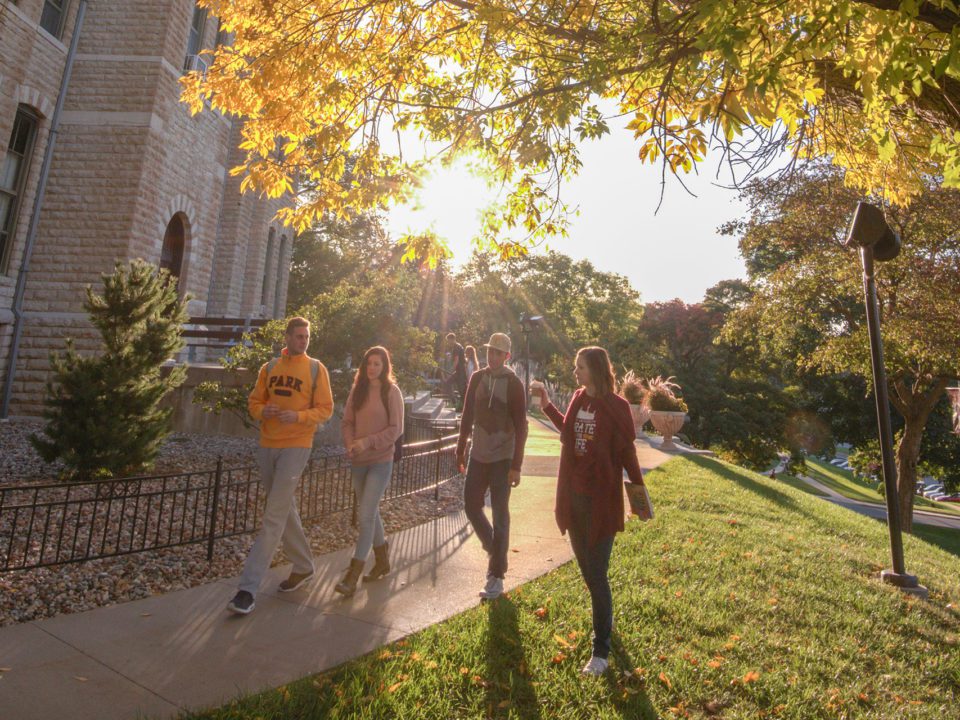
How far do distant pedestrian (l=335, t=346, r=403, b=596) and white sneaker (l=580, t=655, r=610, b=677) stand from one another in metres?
1.98

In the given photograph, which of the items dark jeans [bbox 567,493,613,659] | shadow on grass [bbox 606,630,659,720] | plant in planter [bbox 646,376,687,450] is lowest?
shadow on grass [bbox 606,630,659,720]

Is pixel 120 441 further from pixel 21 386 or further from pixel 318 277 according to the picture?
pixel 318 277

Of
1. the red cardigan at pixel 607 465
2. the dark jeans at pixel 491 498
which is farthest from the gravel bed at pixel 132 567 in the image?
the red cardigan at pixel 607 465

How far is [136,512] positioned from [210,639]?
1255 mm

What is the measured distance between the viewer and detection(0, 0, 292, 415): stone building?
38.0 ft

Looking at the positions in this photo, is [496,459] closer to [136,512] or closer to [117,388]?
[136,512]

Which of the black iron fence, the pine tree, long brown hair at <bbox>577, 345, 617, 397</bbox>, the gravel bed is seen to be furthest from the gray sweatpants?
the pine tree

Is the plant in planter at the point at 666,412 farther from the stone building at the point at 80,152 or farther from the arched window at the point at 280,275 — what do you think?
the arched window at the point at 280,275

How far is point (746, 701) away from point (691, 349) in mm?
29936

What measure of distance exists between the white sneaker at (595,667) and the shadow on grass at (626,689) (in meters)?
0.05

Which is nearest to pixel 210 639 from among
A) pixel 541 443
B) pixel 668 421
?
pixel 668 421

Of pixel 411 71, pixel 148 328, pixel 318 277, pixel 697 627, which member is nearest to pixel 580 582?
pixel 697 627

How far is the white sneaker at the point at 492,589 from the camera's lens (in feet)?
15.5

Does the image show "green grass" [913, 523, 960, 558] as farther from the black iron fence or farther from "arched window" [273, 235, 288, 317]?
"arched window" [273, 235, 288, 317]
